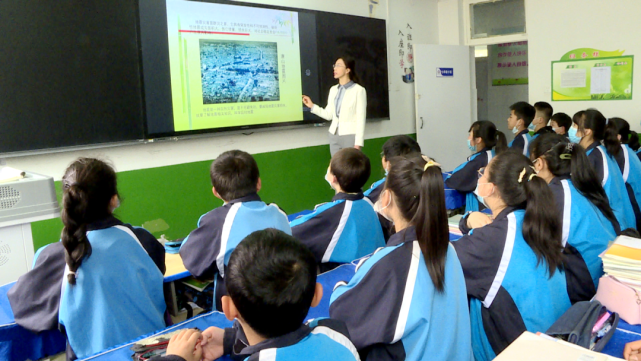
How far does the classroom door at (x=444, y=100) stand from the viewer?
608cm

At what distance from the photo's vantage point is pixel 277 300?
0.96 meters

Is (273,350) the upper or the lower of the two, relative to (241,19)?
lower

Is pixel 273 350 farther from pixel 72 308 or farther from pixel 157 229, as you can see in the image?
pixel 157 229

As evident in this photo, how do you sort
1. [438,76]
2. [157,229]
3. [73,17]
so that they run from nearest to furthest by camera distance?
1. [73,17]
2. [157,229]
3. [438,76]

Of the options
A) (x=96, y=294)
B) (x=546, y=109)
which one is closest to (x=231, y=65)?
(x=96, y=294)

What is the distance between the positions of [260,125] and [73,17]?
168 centimetres

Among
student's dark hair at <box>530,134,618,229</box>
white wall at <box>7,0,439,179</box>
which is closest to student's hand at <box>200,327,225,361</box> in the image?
student's dark hair at <box>530,134,618,229</box>

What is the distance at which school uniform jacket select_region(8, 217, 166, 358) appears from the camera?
159cm

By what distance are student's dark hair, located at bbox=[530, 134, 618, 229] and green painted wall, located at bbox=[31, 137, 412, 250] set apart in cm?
249

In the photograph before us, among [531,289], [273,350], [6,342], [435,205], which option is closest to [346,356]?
[273,350]

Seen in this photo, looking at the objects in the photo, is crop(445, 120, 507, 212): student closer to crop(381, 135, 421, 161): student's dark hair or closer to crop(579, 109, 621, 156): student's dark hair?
crop(579, 109, 621, 156): student's dark hair

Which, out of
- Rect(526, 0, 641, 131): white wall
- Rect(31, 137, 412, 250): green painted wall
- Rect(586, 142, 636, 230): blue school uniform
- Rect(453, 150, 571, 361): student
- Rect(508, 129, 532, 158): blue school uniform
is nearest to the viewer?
Rect(453, 150, 571, 361): student

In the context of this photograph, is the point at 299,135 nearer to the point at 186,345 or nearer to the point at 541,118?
the point at 541,118

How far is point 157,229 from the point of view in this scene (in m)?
3.91
